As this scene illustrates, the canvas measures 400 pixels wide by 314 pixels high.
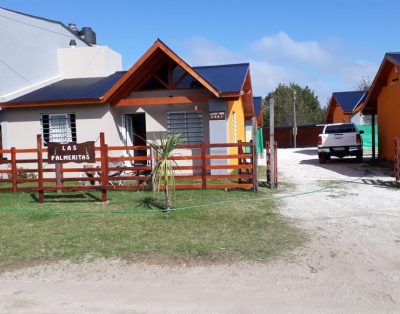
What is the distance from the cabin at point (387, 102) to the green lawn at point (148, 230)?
989 centimetres

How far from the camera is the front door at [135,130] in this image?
17.7 meters

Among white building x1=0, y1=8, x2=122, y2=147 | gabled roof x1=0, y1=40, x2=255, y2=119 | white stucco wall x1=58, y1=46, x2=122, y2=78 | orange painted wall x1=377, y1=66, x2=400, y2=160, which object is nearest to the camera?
gabled roof x1=0, y1=40, x2=255, y2=119

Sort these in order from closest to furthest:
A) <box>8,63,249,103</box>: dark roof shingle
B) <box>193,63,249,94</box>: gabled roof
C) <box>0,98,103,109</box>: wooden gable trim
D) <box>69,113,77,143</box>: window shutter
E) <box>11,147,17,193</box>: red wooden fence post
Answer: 1. <box>11,147,17,193</box>: red wooden fence post
2. <box>193,63,249,94</box>: gabled roof
3. <box>8,63,249,103</box>: dark roof shingle
4. <box>0,98,103,109</box>: wooden gable trim
5. <box>69,113,77,143</box>: window shutter

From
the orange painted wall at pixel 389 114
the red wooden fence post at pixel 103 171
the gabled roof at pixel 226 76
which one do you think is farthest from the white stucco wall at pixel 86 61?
the orange painted wall at pixel 389 114

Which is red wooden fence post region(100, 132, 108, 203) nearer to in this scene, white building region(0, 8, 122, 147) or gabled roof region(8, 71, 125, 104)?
gabled roof region(8, 71, 125, 104)

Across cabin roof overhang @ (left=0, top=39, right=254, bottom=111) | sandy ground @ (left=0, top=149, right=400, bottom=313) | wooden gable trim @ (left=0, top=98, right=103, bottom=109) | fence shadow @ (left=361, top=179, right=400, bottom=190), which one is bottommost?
sandy ground @ (left=0, top=149, right=400, bottom=313)

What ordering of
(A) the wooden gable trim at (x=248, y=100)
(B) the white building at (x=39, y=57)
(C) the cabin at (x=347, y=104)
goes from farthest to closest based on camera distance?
1. (C) the cabin at (x=347, y=104)
2. (A) the wooden gable trim at (x=248, y=100)
3. (B) the white building at (x=39, y=57)

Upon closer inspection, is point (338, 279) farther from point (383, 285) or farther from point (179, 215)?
point (179, 215)

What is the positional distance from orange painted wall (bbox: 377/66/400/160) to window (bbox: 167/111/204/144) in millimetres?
8023

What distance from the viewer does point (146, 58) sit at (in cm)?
1531

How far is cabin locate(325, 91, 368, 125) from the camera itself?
116 ft

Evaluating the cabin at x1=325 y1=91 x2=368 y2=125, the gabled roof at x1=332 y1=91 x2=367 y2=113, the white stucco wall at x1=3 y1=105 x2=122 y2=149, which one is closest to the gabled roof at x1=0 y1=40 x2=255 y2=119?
the white stucco wall at x1=3 y1=105 x2=122 y2=149

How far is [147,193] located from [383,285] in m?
7.76

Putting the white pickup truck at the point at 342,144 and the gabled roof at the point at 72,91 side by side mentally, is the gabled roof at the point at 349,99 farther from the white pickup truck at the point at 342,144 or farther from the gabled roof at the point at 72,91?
the gabled roof at the point at 72,91
